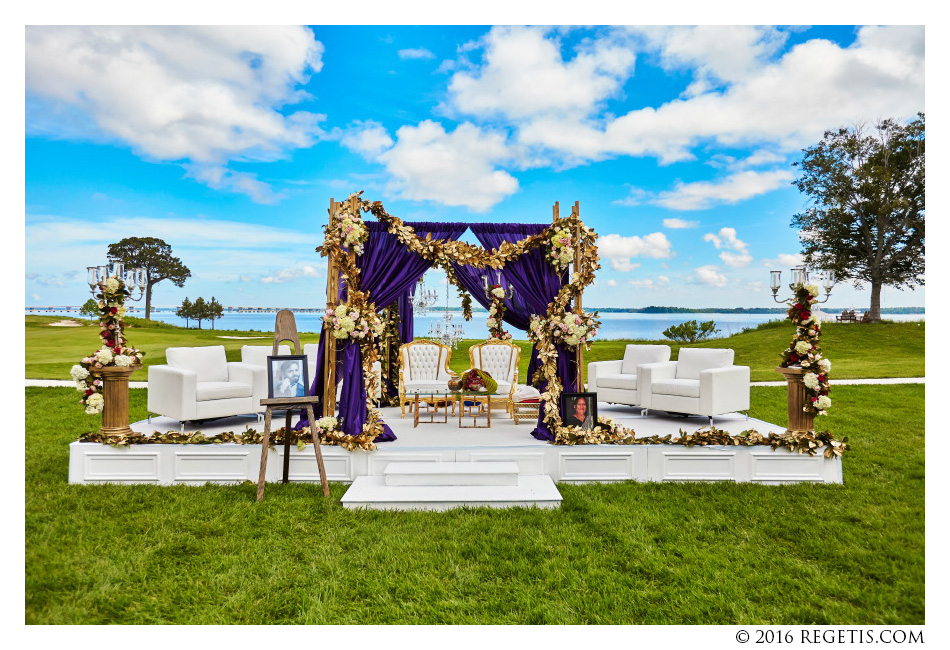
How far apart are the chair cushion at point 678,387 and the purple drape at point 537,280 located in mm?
1879

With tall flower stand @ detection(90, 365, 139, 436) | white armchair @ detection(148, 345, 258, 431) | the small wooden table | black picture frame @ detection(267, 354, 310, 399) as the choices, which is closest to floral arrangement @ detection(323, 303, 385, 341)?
black picture frame @ detection(267, 354, 310, 399)

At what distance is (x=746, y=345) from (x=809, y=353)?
14.0 metres

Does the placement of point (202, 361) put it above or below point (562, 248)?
below

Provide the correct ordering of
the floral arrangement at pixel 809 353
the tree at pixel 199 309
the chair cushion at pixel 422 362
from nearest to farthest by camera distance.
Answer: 1. the floral arrangement at pixel 809 353
2. the chair cushion at pixel 422 362
3. the tree at pixel 199 309

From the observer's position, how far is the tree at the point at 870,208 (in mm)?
16516

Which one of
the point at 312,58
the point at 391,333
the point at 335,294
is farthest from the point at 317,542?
the point at 312,58

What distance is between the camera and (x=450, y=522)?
161 inches

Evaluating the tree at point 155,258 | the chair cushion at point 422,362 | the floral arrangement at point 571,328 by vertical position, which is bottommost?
the chair cushion at point 422,362

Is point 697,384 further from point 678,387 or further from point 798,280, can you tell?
point 798,280

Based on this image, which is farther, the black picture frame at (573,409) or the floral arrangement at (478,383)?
the floral arrangement at (478,383)

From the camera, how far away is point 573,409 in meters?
5.37

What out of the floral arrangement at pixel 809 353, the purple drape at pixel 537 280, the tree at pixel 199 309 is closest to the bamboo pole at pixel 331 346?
the purple drape at pixel 537 280

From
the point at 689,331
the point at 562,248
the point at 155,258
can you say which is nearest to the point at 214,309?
the point at 155,258

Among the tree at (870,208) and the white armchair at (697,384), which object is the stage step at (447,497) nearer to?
the white armchair at (697,384)
